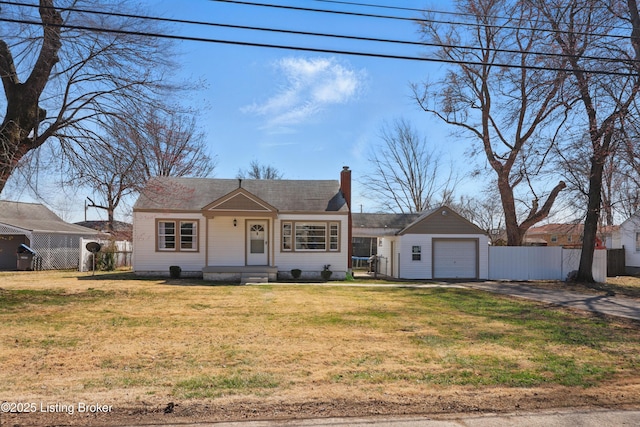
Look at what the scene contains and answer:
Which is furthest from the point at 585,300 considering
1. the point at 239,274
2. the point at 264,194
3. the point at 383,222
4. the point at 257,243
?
the point at 264,194

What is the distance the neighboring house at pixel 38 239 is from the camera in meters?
25.0

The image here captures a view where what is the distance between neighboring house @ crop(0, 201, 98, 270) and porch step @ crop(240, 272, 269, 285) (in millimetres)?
13600

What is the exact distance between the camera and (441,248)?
903 inches

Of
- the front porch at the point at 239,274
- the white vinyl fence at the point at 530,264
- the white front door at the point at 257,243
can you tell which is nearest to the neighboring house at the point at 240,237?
the white front door at the point at 257,243

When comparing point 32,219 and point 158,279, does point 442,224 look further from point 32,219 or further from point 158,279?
point 32,219

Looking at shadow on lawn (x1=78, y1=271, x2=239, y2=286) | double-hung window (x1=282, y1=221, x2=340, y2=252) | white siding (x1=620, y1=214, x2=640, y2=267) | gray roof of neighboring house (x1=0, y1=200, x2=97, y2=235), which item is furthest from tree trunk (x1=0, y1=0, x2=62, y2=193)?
white siding (x1=620, y1=214, x2=640, y2=267)

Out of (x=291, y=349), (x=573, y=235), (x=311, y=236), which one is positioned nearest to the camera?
(x=291, y=349)

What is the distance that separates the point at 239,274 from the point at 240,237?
6.88 ft

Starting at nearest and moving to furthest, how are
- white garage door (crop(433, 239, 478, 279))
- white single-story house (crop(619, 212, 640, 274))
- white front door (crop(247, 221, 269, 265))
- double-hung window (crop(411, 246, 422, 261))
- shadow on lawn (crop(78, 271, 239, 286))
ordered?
shadow on lawn (crop(78, 271, 239, 286))
white front door (crop(247, 221, 269, 265))
double-hung window (crop(411, 246, 422, 261))
white garage door (crop(433, 239, 478, 279))
white single-story house (crop(619, 212, 640, 274))

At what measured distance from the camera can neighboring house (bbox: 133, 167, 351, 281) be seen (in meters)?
20.7

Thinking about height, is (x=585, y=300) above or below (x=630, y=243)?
below

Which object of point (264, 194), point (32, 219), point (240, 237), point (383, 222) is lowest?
point (240, 237)

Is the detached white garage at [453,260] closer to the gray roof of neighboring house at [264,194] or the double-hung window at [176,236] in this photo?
the gray roof of neighboring house at [264,194]

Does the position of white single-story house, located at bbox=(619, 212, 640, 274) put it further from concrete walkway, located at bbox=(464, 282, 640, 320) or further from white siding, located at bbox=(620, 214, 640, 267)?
concrete walkway, located at bbox=(464, 282, 640, 320)
